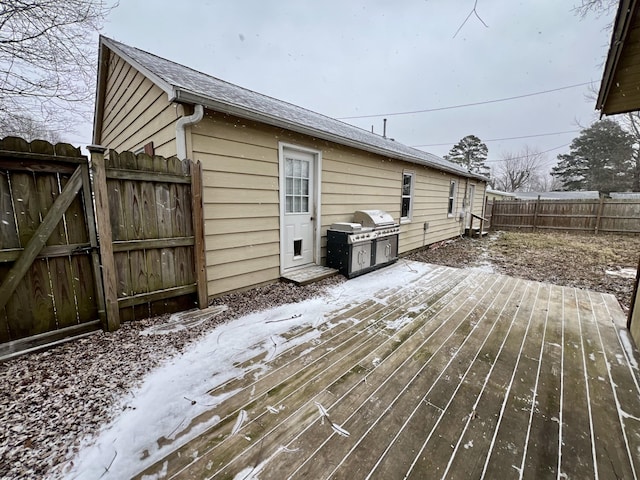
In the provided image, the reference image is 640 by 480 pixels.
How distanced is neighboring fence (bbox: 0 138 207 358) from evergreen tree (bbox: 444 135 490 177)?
31289 millimetres

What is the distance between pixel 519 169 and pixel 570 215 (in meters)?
21.5

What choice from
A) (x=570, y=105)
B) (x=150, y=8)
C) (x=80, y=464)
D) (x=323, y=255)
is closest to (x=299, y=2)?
(x=150, y=8)

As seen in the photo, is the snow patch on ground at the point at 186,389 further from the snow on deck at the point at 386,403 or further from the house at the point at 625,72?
the house at the point at 625,72

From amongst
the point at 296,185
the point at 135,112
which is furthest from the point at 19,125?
the point at 296,185

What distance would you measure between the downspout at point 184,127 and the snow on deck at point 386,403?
203 centimetres

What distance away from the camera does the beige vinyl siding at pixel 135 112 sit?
3.35 m

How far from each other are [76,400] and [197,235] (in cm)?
170

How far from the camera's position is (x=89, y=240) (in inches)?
93.7

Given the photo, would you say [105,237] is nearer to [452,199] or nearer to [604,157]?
[452,199]

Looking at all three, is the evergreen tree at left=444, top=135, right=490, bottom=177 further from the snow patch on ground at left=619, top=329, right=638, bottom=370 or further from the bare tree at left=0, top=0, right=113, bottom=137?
the bare tree at left=0, top=0, right=113, bottom=137

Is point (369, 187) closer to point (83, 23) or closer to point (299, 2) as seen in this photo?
point (299, 2)

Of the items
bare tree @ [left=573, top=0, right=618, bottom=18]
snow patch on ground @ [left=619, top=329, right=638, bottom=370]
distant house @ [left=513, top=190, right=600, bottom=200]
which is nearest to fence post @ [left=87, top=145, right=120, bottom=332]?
snow patch on ground @ [left=619, top=329, right=638, bottom=370]

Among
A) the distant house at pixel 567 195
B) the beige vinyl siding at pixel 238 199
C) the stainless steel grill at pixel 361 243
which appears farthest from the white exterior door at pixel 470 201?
the distant house at pixel 567 195

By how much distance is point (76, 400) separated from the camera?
165cm
